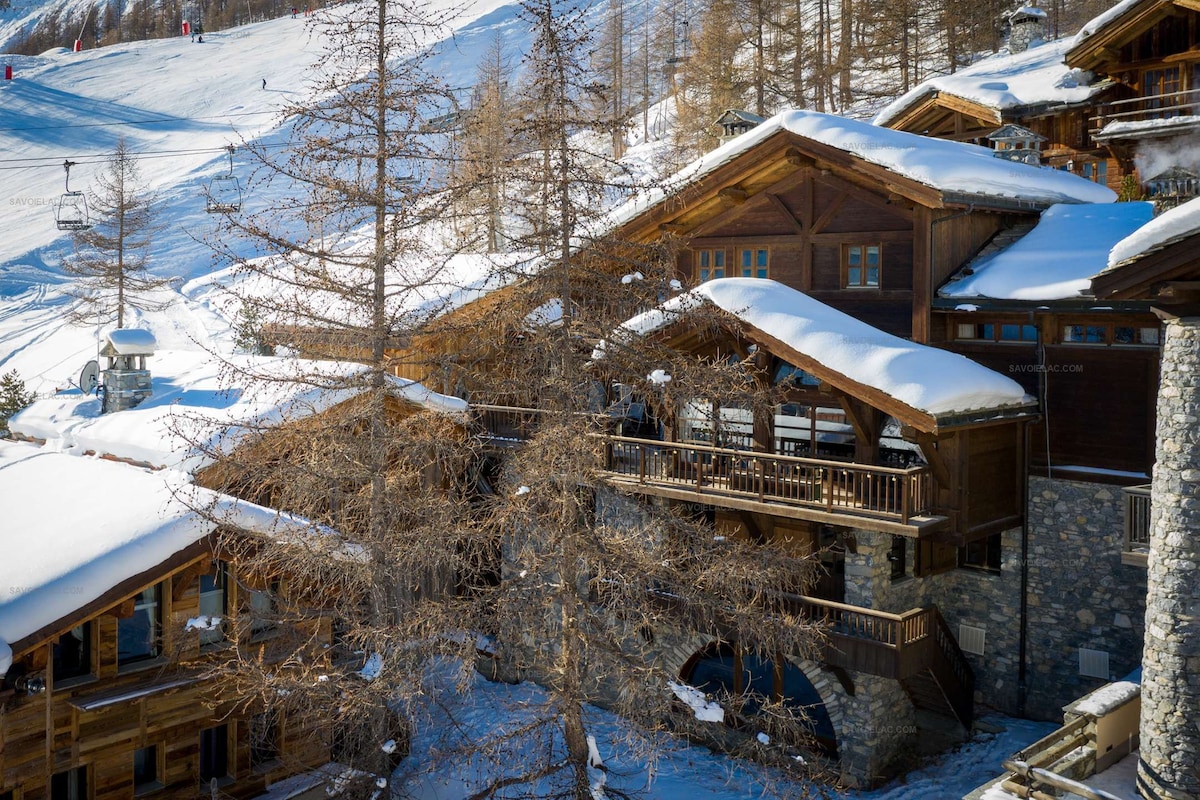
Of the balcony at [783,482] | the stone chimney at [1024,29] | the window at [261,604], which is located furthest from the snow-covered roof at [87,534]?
the stone chimney at [1024,29]

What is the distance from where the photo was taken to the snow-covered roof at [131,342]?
23219 mm

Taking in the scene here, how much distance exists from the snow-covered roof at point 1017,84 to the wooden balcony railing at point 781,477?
11.7 meters

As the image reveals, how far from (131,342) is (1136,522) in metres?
21.3

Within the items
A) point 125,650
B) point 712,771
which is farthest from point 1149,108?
point 125,650

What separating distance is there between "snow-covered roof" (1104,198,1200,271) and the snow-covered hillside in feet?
89.7

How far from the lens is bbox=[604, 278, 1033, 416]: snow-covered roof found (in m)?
16.0

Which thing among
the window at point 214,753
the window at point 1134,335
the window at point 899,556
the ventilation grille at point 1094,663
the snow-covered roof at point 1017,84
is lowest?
the window at point 214,753

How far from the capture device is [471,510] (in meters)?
13.9

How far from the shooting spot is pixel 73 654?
14.3 metres

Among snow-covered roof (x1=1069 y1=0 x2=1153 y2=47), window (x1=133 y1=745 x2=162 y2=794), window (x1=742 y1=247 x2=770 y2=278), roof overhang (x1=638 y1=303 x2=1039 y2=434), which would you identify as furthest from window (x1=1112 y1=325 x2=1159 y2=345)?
window (x1=133 y1=745 x2=162 y2=794)

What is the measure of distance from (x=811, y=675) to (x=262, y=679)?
992 centimetres

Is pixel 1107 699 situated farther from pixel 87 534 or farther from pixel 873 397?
pixel 87 534

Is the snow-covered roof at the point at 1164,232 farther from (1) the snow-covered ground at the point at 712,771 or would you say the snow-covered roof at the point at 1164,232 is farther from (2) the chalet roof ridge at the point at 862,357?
(1) the snow-covered ground at the point at 712,771

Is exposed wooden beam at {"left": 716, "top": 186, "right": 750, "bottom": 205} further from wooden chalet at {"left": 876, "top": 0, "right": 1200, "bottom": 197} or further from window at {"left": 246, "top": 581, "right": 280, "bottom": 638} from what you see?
window at {"left": 246, "top": 581, "right": 280, "bottom": 638}
